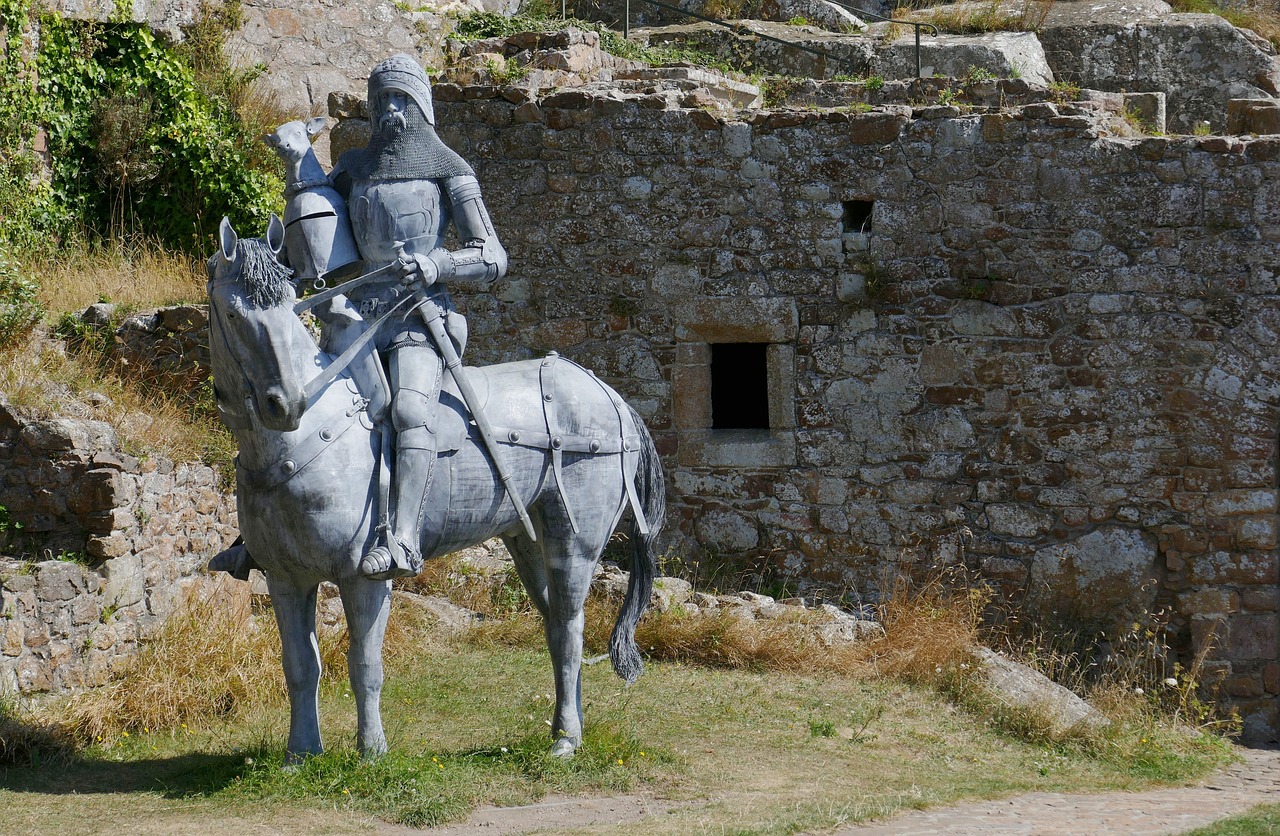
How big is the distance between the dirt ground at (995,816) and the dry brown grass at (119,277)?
5.36 metres

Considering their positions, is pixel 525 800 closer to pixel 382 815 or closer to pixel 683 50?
pixel 382 815

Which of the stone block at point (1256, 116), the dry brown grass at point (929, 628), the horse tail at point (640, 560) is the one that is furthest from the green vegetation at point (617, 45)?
the horse tail at point (640, 560)

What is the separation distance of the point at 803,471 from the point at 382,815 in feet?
15.4

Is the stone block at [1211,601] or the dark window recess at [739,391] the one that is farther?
the dark window recess at [739,391]

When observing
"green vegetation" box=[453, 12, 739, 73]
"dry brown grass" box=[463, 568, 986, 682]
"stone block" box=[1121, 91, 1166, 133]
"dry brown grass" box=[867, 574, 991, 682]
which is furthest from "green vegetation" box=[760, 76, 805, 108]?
"dry brown grass" box=[463, 568, 986, 682]

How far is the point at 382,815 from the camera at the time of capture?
519cm

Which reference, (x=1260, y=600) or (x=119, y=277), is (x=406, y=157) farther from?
(x=1260, y=600)

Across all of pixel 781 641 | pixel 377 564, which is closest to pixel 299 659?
pixel 377 564

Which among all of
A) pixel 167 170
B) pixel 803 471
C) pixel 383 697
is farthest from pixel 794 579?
pixel 167 170

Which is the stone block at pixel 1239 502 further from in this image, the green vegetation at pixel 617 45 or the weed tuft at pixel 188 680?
the weed tuft at pixel 188 680

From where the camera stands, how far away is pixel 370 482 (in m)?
5.24

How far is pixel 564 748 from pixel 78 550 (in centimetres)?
296

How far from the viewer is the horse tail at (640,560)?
6.05m

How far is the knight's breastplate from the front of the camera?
5473 millimetres
